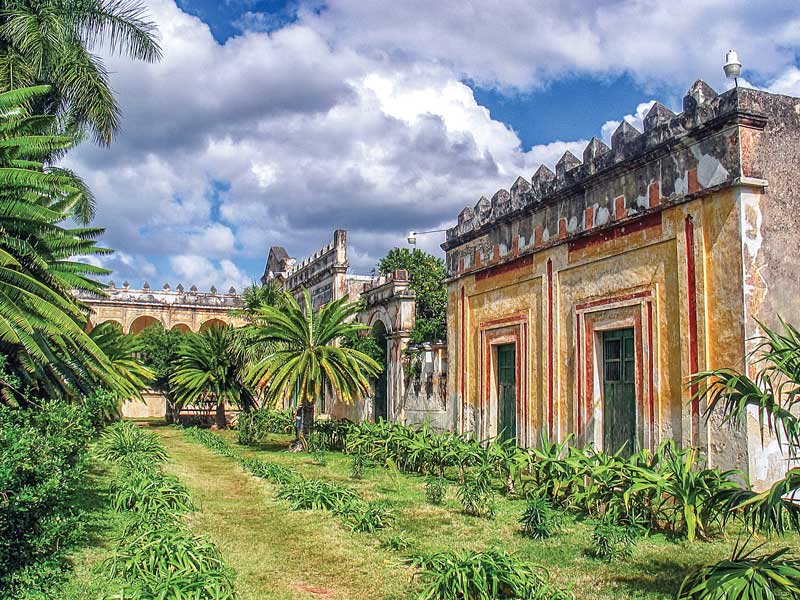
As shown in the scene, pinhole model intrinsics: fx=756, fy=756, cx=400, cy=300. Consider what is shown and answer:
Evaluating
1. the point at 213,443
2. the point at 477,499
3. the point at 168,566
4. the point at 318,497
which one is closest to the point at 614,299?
the point at 477,499

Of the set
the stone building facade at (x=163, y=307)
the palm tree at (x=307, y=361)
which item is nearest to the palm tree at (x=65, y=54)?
the palm tree at (x=307, y=361)

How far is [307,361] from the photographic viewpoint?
58.0 ft

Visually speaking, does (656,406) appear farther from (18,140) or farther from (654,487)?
(18,140)

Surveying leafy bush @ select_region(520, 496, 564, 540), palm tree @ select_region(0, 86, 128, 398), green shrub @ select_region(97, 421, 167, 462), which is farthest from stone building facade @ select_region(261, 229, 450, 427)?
palm tree @ select_region(0, 86, 128, 398)

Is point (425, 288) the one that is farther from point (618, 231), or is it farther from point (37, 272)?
point (37, 272)

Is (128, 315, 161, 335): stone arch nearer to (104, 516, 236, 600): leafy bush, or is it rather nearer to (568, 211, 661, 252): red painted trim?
(568, 211, 661, 252): red painted trim

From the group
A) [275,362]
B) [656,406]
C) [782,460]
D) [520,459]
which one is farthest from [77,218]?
[782,460]

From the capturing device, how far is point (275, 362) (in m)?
17.6

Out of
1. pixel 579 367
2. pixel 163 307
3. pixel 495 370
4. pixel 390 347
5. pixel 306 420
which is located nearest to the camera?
pixel 579 367

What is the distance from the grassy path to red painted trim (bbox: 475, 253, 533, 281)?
6.05 metres

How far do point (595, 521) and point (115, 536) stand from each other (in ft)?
18.2

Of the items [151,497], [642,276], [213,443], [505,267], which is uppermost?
[505,267]

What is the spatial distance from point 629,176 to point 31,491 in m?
8.96

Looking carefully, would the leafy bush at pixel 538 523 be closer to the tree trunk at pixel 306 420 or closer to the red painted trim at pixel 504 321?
the red painted trim at pixel 504 321
